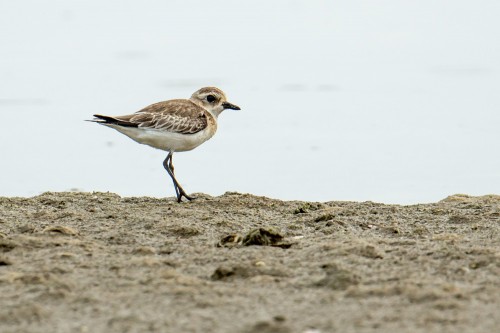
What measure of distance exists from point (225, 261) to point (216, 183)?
4.50 meters

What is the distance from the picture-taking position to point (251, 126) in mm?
12703

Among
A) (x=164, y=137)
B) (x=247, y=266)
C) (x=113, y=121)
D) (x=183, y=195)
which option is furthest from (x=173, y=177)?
(x=247, y=266)

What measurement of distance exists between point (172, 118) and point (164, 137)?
194 millimetres

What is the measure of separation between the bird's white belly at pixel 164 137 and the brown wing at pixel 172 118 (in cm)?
4

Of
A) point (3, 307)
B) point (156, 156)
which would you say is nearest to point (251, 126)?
point (156, 156)

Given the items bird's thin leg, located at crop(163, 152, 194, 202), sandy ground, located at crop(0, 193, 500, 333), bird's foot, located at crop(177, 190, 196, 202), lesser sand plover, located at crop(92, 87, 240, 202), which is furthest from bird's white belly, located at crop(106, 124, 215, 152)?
sandy ground, located at crop(0, 193, 500, 333)

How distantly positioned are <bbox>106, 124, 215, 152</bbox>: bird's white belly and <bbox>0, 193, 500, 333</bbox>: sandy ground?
2.78 feet

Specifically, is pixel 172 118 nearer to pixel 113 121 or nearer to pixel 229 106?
pixel 113 121

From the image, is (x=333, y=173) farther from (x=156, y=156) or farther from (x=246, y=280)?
(x=246, y=280)

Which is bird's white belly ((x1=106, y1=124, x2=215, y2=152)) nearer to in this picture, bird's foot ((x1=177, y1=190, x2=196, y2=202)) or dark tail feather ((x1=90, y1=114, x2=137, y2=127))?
dark tail feather ((x1=90, y1=114, x2=137, y2=127))

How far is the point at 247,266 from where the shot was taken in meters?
6.19

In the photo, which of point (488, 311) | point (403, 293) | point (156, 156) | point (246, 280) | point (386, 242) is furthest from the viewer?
point (156, 156)

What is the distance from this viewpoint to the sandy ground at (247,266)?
5.20 m

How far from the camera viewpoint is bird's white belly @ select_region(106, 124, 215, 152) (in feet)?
31.0
